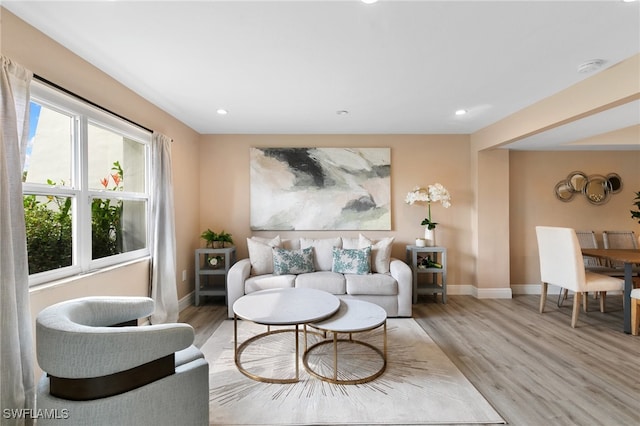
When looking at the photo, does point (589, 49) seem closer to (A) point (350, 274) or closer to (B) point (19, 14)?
(A) point (350, 274)

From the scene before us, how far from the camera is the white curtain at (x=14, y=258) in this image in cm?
143

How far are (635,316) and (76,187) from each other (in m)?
5.30

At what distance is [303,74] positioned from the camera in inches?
91.0

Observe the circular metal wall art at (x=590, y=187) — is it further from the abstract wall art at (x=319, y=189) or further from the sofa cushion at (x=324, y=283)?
the sofa cushion at (x=324, y=283)

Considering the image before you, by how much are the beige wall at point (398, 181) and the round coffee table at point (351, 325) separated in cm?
182

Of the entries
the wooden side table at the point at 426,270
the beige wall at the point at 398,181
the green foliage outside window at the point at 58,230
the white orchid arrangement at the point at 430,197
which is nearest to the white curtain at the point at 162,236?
the green foliage outside window at the point at 58,230

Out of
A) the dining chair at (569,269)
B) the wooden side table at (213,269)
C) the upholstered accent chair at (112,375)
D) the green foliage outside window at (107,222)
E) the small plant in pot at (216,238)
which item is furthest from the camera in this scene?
the small plant in pot at (216,238)

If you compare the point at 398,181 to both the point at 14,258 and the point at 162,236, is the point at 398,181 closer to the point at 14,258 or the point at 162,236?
the point at 162,236

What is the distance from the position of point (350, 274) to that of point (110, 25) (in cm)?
310

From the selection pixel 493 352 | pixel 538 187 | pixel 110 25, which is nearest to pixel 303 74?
pixel 110 25

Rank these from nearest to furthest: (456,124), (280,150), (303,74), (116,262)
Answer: (303,74), (116,262), (456,124), (280,150)

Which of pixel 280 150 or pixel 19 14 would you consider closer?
pixel 19 14

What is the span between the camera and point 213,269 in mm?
3734

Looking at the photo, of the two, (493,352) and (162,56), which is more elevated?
(162,56)
